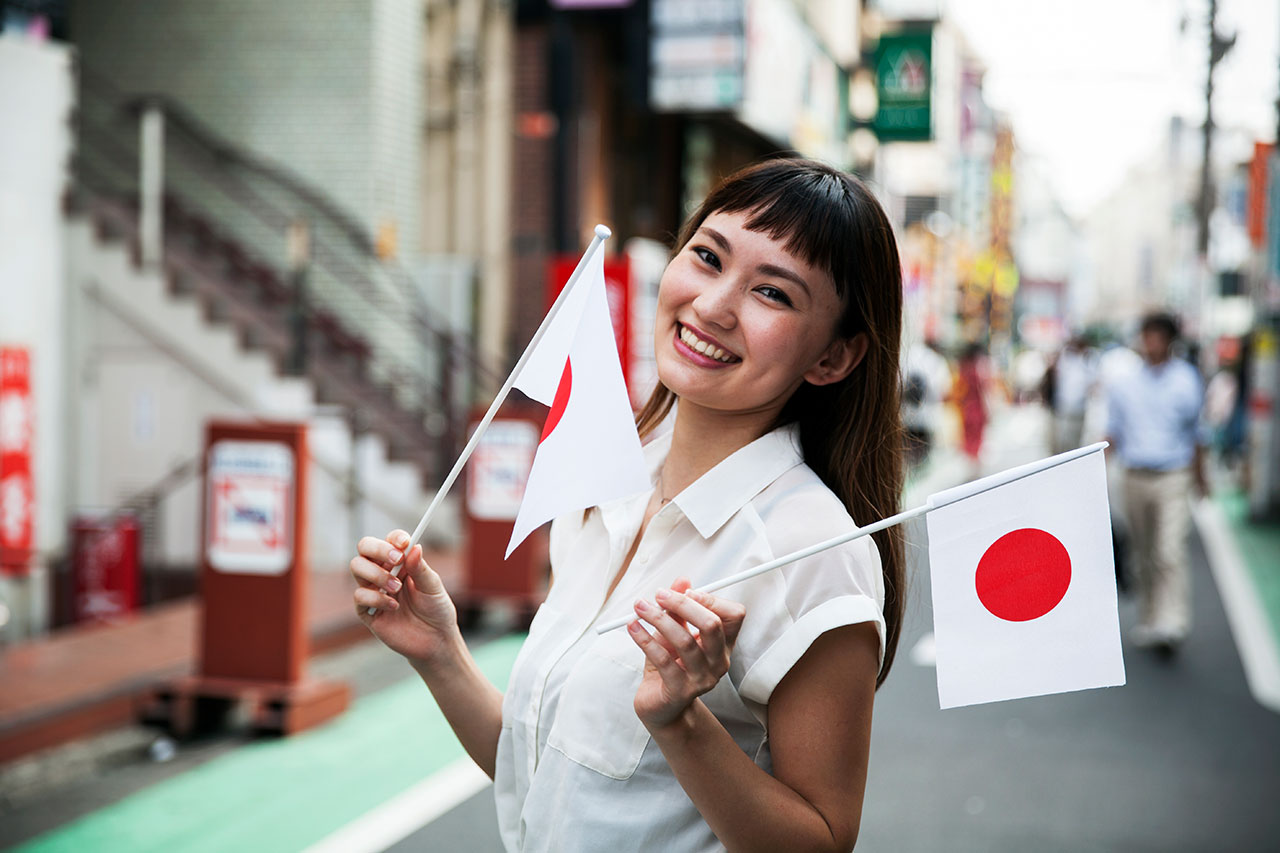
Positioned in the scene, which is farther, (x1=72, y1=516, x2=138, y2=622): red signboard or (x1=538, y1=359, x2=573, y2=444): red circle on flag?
(x1=72, y1=516, x2=138, y2=622): red signboard

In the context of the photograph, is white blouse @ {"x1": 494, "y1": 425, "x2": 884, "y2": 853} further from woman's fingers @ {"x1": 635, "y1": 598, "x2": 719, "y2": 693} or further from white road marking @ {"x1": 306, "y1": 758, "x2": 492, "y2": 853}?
white road marking @ {"x1": 306, "y1": 758, "x2": 492, "y2": 853}

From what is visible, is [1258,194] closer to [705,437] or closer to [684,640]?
[705,437]

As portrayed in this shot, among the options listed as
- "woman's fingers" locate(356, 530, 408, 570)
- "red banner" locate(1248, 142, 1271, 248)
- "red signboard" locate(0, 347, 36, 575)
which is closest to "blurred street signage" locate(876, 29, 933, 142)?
"red banner" locate(1248, 142, 1271, 248)

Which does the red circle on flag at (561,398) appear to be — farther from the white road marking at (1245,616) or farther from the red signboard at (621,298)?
the red signboard at (621,298)

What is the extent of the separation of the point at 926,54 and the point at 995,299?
64026mm

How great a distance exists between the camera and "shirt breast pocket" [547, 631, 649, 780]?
1.87 meters

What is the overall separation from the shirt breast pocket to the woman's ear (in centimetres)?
48

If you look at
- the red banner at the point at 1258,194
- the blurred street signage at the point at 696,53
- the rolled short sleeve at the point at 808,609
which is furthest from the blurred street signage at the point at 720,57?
the rolled short sleeve at the point at 808,609

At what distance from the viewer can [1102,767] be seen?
6.12m

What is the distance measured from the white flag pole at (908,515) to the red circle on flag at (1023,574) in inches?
3.8

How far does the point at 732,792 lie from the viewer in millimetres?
1707

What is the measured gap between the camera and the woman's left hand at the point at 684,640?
1.59m

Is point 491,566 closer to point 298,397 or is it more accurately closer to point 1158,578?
point 298,397

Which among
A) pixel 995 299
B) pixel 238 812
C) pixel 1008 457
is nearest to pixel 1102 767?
pixel 238 812
